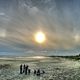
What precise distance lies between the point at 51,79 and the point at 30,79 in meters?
5.32

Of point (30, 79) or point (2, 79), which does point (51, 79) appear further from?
point (2, 79)

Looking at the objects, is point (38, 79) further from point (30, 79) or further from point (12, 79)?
point (12, 79)

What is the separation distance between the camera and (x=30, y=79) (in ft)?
140

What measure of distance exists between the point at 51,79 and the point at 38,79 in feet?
10.7

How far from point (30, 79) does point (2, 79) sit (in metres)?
6.97

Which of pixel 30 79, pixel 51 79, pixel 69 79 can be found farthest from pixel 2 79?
pixel 69 79

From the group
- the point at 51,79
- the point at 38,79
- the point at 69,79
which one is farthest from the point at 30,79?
the point at 69,79

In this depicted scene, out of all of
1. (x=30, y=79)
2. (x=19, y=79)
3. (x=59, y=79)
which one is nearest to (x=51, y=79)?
(x=59, y=79)

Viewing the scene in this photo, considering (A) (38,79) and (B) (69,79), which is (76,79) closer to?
(B) (69,79)

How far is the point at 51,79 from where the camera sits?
41.8 m

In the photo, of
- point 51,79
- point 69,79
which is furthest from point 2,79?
point 69,79

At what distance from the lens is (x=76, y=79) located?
4084 cm

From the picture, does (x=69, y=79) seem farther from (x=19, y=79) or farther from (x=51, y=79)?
(x=19, y=79)

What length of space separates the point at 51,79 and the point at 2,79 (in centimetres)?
1219
